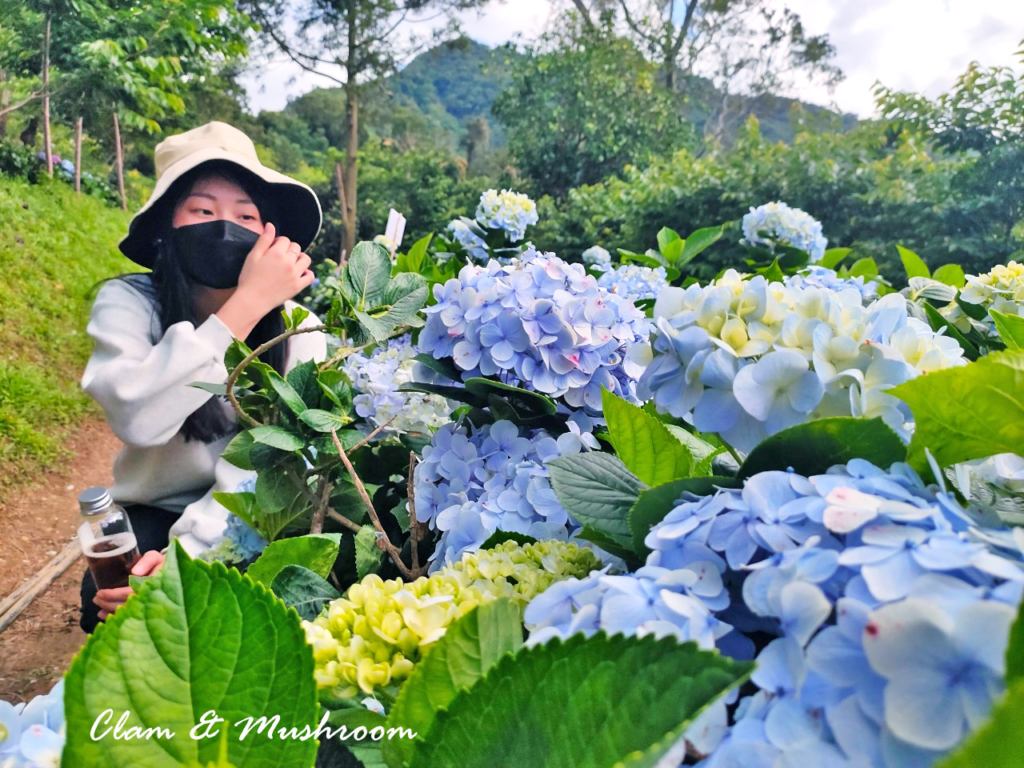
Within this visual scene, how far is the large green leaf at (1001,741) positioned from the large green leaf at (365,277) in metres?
0.63

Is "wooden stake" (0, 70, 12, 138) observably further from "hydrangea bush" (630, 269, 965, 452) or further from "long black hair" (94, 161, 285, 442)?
"hydrangea bush" (630, 269, 965, 452)

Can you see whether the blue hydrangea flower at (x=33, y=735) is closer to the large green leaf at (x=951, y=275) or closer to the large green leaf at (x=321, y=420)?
the large green leaf at (x=321, y=420)

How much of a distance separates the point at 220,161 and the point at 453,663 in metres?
1.65

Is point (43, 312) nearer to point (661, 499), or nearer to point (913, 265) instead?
point (913, 265)

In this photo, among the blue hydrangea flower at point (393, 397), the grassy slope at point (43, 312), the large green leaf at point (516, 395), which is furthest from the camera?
the grassy slope at point (43, 312)

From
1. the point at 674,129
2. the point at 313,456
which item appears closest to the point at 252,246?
the point at 313,456

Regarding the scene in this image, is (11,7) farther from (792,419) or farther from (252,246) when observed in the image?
(792,419)

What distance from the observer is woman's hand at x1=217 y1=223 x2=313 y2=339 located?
5.07ft

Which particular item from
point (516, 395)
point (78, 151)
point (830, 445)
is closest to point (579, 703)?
point (830, 445)

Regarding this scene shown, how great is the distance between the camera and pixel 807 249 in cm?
204

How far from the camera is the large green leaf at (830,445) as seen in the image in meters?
0.33

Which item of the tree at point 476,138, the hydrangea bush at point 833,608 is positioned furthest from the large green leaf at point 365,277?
the tree at point 476,138

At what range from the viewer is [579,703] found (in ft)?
0.83

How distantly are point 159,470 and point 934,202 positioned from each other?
Answer: 14.4 feet
